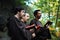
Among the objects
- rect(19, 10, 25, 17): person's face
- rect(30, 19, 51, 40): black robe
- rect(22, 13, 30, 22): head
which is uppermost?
rect(19, 10, 25, 17): person's face

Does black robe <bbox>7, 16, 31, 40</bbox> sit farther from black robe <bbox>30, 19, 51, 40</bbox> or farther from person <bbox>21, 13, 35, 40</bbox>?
black robe <bbox>30, 19, 51, 40</bbox>

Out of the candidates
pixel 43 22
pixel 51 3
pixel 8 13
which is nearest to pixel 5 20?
pixel 8 13

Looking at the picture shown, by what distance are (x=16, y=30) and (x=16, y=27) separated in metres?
0.03

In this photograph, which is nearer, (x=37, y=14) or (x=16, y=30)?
(x=16, y=30)

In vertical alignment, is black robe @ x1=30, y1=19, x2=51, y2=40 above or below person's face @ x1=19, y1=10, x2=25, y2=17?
below

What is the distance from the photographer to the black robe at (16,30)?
193cm

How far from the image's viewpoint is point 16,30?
1.94 metres

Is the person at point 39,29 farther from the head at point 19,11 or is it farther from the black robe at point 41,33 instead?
the head at point 19,11

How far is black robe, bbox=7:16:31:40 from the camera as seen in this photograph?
1.93 metres

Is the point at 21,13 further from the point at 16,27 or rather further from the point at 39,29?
the point at 39,29

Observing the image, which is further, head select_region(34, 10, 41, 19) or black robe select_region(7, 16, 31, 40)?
head select_region(34, 10, 41, 19)

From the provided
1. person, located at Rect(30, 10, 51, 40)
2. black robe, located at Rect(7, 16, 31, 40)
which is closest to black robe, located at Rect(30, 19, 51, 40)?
person, located at Rect(30, 10, 51, 40)

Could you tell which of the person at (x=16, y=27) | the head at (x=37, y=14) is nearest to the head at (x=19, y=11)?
the person at (x=16, y=27)

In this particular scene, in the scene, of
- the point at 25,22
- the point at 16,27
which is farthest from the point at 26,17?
the point at 16,27
